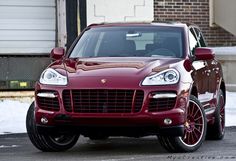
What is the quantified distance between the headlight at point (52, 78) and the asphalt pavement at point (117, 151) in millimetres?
901

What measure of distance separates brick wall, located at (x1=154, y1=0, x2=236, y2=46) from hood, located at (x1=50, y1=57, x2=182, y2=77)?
840 centimetres

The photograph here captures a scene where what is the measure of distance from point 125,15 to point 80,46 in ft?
22.5

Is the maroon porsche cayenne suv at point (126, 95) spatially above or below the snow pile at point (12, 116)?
above

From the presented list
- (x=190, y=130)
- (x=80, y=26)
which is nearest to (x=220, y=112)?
(x=190, y=130)

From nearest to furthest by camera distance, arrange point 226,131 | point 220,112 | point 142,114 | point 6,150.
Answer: point 142,114 → point 6,150 → point 220,112 → point 226,131

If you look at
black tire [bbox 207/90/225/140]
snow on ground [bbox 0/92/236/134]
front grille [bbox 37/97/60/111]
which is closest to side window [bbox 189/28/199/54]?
black tire [bbox 207/90/225/140]

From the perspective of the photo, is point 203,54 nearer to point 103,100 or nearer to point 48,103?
point 103,100

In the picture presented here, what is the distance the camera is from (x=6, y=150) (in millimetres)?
9680

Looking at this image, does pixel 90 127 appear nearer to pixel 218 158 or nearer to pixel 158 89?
pixel 158 89

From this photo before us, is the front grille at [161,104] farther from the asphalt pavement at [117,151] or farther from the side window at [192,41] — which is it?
the side window at [192,41]

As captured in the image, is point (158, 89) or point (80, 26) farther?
point (80, 26)

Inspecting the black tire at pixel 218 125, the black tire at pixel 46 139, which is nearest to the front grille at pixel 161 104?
the black tire at pixel 46 139

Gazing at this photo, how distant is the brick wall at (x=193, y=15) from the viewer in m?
17.5

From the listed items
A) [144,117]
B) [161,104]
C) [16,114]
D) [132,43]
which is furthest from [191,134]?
[16,114]
